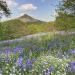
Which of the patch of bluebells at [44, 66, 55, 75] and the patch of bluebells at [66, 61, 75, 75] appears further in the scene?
Answer: the patch of bluebells at [66, 61, 75, 75]

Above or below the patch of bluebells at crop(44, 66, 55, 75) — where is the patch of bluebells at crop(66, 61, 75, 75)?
below

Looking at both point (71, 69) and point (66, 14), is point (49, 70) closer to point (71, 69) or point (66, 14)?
point (71, 69)

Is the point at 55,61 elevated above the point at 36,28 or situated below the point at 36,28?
above

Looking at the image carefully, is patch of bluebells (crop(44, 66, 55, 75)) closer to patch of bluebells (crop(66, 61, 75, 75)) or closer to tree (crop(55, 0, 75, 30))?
patch of bluebells (crop(66, 61, 75, 75))

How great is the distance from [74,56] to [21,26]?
1401 inches

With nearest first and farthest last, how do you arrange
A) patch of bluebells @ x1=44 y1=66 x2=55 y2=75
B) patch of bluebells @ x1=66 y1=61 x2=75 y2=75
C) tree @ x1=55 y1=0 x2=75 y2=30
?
patch of bluebells @ x1=44 y1=66 x2=55 y2=75
patch of bluebells @ x1=66 y1=61 x2=75 y2=75
tree @ x1=55 y1=0 x2=75 y2=30

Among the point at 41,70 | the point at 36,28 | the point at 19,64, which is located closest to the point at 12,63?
the point at 19,64

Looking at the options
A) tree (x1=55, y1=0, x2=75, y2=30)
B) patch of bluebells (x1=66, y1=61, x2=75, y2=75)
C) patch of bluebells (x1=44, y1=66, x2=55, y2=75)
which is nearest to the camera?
patch of bluebells (x1=44, y1=66, x2=55, y2=75)

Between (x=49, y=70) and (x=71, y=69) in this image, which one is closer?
(x=49, y=70)

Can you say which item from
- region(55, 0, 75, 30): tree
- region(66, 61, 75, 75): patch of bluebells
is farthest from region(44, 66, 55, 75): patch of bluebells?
region(55, 0, 75, 30): tree

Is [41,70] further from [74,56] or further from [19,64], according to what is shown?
[74,56]

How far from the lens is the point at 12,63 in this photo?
7.72m

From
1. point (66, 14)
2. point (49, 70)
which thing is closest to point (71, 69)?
point (49, 70)

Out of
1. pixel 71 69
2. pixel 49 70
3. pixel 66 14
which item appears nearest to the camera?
pixel 49 70
